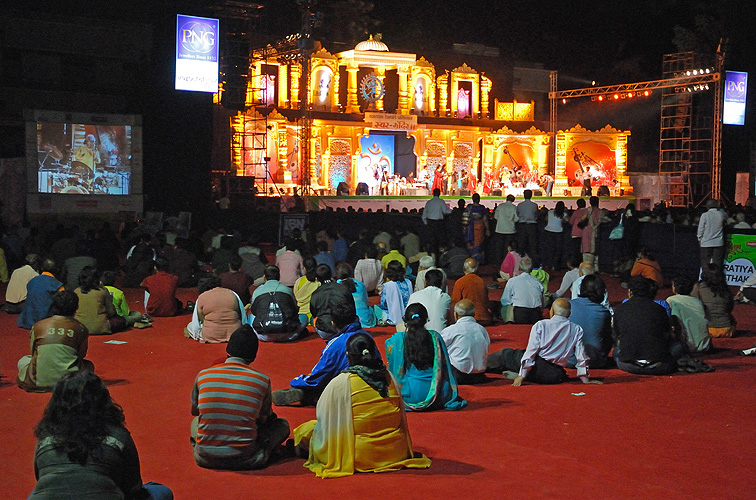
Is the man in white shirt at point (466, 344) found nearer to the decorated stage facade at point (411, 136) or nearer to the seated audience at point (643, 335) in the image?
the seated audience at point (643, 335)

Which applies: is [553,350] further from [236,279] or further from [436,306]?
[236,279]

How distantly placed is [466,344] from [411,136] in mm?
29042

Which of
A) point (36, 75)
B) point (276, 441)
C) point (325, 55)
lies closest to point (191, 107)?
point (36, 75)

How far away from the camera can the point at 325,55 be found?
34.1 meters

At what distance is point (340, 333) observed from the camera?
6.56 m

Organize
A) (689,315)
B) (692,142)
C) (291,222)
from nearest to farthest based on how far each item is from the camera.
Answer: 1. (689,315)
2. (291,222)
3. (692,142)

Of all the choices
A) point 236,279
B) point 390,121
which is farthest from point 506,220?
point 390,121

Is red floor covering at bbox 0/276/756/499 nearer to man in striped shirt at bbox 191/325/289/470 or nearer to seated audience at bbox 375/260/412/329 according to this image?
man in striped shirt at bbox 191/325/289/470

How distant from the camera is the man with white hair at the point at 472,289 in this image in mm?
10367

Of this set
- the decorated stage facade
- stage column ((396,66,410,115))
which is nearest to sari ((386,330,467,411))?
the decorated stage facade

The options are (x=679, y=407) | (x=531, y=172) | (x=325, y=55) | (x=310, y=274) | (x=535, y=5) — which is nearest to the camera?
(x=679, y=407)

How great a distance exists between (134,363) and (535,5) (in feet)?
140

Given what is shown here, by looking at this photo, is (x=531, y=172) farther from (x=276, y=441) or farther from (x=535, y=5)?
(x=276, y=441)

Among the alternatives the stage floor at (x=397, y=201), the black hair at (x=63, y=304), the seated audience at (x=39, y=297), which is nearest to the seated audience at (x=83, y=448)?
the black hair at (x=63, y=304)
